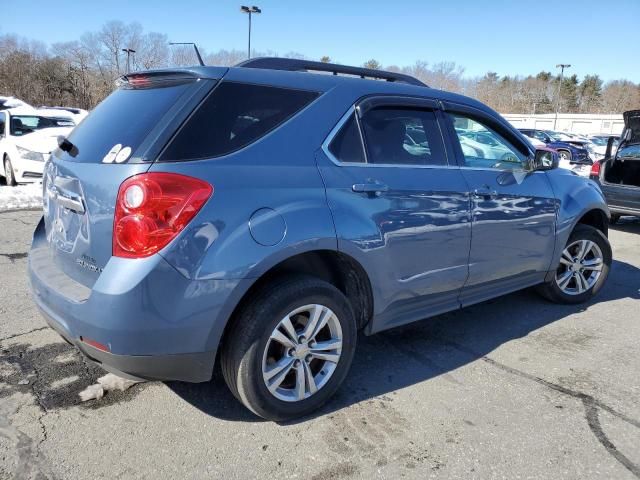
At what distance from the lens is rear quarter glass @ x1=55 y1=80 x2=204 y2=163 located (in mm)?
2480

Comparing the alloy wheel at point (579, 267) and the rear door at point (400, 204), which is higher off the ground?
the rear door at point (400, 204)

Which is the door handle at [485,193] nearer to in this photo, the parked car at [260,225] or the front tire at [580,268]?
the parked car at [260,225]

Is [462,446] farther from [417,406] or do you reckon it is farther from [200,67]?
[200,67]

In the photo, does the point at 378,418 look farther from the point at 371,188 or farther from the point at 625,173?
the point at 625,173

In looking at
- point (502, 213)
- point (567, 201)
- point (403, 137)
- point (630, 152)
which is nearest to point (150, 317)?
point (403, 137)

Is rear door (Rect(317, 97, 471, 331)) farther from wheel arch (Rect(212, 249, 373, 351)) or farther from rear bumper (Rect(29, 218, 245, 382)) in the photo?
rear bumper (Rect(29, 218, 245, 382))

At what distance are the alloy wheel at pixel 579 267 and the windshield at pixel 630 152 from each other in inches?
189

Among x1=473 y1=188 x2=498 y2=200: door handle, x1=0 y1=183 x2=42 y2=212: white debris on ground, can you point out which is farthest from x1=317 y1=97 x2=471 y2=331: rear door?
x1=0 y1=183 x2=42 y2=212: white debris on ground

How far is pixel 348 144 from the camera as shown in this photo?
2.94 m

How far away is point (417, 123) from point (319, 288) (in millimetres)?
1392

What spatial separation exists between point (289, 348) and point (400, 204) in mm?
1046

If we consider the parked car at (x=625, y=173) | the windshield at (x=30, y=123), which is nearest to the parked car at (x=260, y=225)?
the parked car at (x=625, y=173)

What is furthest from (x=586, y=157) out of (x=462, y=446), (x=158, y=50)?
(x=158, y=50)

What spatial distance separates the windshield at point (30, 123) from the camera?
11.3 metres
